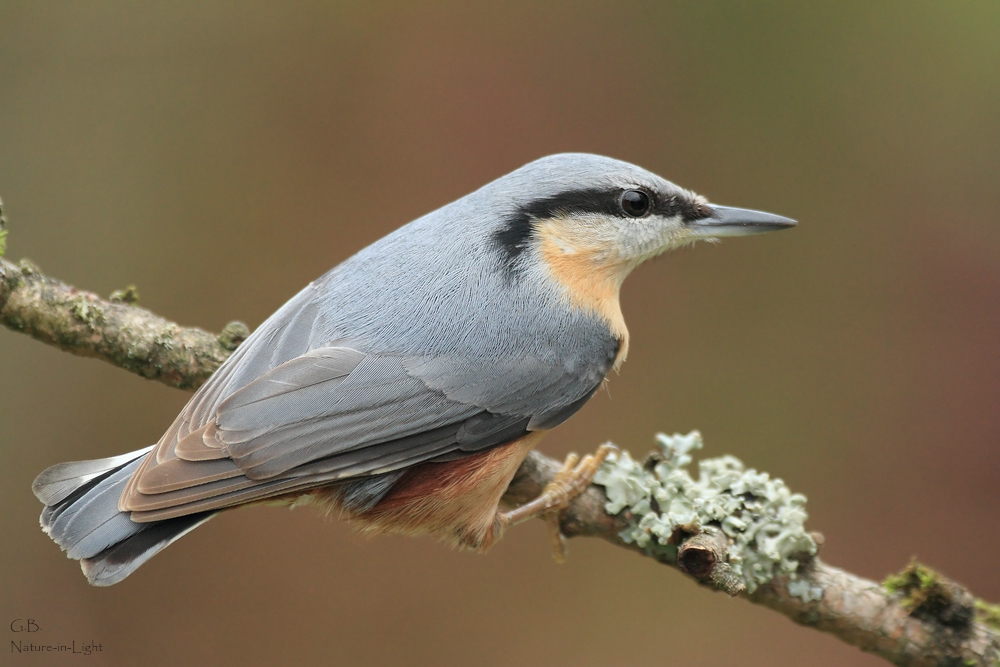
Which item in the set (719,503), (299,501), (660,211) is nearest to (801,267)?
(660,211)

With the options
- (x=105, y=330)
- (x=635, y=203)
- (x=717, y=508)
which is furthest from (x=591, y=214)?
(x=105, y=330)

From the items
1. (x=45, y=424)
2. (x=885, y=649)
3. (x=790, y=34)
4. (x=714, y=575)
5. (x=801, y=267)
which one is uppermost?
(x=790, y=34)

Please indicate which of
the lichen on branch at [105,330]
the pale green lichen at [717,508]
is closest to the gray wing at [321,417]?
the lichen on branch at [105,330]

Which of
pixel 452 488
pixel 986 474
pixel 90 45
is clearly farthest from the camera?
pixel 90 45

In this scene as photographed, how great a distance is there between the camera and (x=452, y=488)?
251 centimetres

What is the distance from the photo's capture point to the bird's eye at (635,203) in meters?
2.80

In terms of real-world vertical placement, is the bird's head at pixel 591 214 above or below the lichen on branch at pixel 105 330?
above

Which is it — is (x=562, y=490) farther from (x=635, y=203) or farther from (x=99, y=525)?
(x=99, y=525)

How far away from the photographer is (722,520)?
2586 mm

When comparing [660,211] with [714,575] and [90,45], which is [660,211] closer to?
[714,575]

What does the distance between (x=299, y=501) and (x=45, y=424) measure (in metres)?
2.12

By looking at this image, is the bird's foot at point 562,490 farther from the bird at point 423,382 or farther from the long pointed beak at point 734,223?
the long pointed beak at point 734,223

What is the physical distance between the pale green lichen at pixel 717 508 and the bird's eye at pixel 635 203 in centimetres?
71

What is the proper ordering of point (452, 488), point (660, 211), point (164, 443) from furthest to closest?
1. point (660, 211)
2. point (452, 488)
3. point (164, 443)
